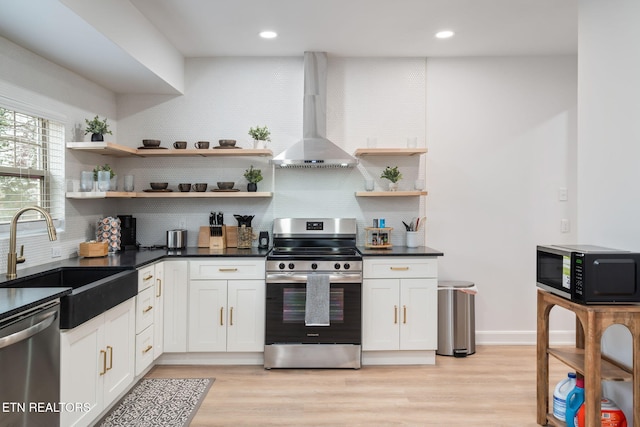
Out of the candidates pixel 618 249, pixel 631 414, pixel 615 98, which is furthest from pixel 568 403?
pixel 615 98

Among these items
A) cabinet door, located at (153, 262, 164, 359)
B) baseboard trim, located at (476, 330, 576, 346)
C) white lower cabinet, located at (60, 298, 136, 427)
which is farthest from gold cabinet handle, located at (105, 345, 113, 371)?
baseboard trim, located at (476, 330, 576, 346)

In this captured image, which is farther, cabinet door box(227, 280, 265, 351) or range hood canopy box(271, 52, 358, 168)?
range hood canopy box(271, 52, 358, 168)

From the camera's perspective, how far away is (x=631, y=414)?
7.94 ft

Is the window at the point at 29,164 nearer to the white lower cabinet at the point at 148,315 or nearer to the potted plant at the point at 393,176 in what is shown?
the white lower cabinet at the point at 148,315

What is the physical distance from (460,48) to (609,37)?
173cm

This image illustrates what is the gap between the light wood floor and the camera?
9.37 feet

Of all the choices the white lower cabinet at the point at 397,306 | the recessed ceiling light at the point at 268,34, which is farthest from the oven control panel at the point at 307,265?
the recessed ceiling light at the point at 268,34

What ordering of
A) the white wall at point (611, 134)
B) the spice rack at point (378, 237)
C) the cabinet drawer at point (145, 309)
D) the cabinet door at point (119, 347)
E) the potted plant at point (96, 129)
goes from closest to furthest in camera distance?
the white wall at point (611, 134)
the cabinet door at point (119, 347)
the cabinet drawer at point (145, 309)
the potted plant at point (96, 129)
the spice rack at point (378, 237)

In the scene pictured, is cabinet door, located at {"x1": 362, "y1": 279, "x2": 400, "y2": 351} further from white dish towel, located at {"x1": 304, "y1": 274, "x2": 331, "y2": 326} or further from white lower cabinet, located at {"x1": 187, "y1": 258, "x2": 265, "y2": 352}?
white lower cabinet, located at {"x1": 187, "y1": 258, "x2": 265, "y2": 352}

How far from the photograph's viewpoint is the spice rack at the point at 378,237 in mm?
4230

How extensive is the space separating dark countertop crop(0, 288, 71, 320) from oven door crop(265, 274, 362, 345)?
1.77 m

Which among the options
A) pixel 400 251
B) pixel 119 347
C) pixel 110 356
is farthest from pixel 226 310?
pixel 400 251

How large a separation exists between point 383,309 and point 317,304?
0.57 metres

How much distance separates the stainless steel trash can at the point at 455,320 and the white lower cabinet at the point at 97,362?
8.32 ft
